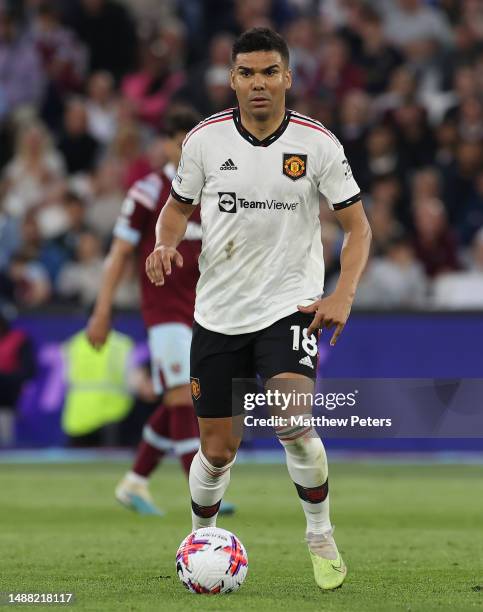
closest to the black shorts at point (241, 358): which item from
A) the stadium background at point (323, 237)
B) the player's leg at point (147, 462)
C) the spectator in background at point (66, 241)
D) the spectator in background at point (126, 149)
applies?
the stadium background at point (323, 237)

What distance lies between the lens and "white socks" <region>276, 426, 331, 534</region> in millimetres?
6762

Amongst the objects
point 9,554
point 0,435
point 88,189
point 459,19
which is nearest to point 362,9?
point 459,19

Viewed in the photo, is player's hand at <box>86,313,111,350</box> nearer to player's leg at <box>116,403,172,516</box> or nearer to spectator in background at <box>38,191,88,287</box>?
player's leg at <box>116,403,172,516</box>

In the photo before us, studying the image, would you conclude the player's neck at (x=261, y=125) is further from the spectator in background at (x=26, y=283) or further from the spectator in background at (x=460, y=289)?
the spectator in background at (x=26, y=283)

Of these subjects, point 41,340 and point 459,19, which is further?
point 459,19

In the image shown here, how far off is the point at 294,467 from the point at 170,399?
133 inches

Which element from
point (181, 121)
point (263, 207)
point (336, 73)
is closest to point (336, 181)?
point (263, 207)

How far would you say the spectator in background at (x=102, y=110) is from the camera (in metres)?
19.6

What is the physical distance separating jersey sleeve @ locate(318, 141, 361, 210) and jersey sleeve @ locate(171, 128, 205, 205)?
1.83 feet

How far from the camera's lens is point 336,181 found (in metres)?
6.84

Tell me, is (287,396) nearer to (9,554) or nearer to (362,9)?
(9,554)

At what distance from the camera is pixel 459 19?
19984 mm

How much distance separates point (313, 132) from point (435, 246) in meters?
10.1
